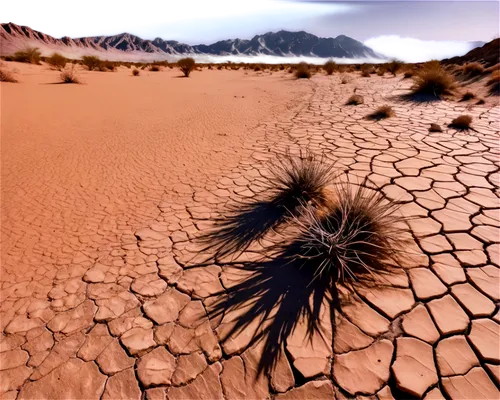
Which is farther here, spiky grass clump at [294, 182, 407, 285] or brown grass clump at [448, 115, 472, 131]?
brown grass clump at [448, 115, 472, 131]

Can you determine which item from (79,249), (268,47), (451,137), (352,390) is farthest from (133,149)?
(268,47)

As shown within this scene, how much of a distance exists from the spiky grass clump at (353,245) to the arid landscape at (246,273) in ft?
0.05

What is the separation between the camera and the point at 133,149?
440 cm

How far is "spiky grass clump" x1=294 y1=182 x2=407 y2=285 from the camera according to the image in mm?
1972

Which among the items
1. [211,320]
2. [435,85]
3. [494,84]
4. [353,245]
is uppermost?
[494,84]

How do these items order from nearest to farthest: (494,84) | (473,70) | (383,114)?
(383,114)
(494,84)
(473,70)

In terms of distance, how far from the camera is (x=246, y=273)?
2.07 m

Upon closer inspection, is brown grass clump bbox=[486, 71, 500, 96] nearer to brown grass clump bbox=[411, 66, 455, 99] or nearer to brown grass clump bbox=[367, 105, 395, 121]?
brown grass clump bbox=[411, 66, 455, 99]

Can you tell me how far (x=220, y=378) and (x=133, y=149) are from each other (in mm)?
3765

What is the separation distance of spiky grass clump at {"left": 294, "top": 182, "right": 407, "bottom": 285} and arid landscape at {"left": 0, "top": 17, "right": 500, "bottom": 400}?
15 millimetres

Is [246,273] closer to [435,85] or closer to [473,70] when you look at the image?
[435,85]

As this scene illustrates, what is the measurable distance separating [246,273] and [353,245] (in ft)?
2.69

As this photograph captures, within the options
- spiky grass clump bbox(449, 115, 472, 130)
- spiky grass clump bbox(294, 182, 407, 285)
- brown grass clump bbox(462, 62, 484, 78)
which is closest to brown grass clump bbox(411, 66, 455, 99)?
spiky grass clump bbox(449, 115, 472, 130)

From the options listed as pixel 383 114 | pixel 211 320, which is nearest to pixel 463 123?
pixel 383 114
